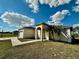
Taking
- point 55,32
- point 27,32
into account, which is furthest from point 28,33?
point 55,32

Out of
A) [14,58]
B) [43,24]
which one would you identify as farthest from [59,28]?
[14,58]

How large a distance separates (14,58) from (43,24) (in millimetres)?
13724

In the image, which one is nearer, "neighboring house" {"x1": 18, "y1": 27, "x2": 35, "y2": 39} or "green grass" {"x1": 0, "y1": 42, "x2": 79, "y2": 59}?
"green grass" {"x1": 0, "y1": 42, "x2": 79, "y2": 59}

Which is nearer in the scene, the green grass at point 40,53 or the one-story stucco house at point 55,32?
the green grass at point 40,53

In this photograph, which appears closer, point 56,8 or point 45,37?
point 45,37

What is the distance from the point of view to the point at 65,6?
25641mm

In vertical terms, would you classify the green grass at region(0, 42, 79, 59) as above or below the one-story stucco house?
below

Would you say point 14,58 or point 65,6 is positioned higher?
point 65,6

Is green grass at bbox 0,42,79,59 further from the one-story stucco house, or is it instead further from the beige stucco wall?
the beige stucco wall

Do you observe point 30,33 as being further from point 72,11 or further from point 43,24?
point 72,11

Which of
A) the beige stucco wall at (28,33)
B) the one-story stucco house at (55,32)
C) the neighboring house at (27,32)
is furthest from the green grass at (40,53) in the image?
the beige stucco wall at (28,33)

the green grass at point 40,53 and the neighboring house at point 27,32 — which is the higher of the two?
the neighboring house at point 27,32

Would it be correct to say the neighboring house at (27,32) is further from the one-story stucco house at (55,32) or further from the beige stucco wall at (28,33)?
the one-story stucco house at (55,32)

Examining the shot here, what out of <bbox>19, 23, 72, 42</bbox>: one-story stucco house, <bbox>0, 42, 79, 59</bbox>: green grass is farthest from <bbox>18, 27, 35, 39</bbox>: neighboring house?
<bbox>0, 42, 79, 59</bbox>: green grass
